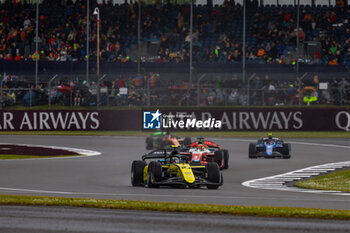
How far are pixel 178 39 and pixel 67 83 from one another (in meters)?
10.0

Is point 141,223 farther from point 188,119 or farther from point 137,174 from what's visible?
point 188,119

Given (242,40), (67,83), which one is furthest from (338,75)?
(67,83)

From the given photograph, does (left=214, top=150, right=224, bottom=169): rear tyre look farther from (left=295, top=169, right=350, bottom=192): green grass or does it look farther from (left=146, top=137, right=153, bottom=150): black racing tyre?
(left=146, top=137, right=153, bottom=150): black racing tyre

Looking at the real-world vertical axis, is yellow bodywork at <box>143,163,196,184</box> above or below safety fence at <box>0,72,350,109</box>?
below

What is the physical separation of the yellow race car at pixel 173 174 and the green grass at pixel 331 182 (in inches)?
90.7

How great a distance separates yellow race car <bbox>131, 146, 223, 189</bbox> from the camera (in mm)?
14211

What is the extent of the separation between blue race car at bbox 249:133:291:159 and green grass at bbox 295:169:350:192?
482 cm

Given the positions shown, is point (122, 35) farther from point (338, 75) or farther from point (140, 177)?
point (140, 177)

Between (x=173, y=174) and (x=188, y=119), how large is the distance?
1859 centimetres

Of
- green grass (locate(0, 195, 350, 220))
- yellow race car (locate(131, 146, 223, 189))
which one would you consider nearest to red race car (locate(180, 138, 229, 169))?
yellow race car (locate(131, 146, 223, 189))

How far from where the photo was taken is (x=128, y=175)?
57.9 feet

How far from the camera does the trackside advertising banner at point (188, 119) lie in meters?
32.4

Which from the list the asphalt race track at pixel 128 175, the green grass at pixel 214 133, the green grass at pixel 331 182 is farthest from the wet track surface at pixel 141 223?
the green grass at pixel 214 133

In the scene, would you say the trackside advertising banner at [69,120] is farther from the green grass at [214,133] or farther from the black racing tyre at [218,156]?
the black racing tyre at [218,156]
